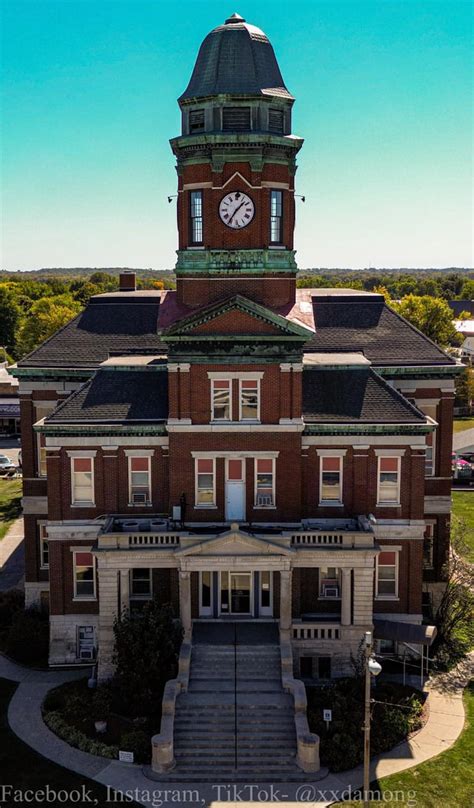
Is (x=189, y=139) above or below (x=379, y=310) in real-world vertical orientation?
above

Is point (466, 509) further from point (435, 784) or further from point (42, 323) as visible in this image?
point (42, 323)

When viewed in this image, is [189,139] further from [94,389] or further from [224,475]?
[224,475]

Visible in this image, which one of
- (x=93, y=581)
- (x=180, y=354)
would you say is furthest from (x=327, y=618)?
(x=180, y=354)

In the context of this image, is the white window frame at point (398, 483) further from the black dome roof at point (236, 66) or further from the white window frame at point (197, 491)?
the black dome roof at point (236, 66)

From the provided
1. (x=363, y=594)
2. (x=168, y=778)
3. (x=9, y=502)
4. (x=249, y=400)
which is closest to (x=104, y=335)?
(x=249, y=400)

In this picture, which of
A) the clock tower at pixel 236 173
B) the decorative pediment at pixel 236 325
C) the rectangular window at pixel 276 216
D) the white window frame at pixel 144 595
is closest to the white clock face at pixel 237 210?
the clock tower at pixel 236 173
